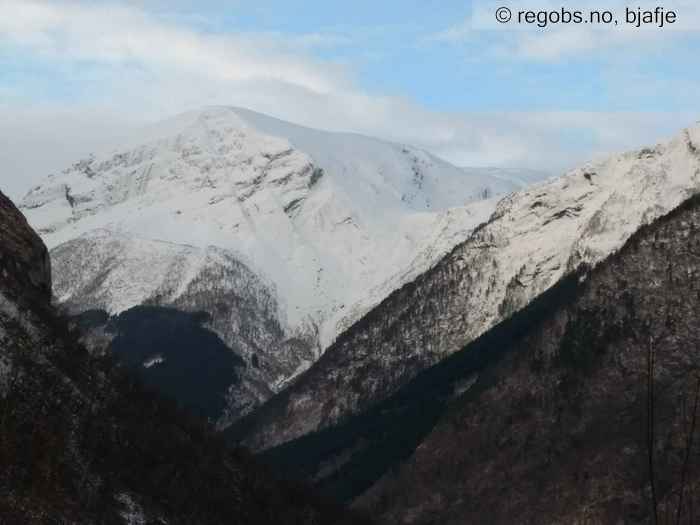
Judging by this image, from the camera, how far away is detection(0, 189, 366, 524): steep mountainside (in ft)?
335

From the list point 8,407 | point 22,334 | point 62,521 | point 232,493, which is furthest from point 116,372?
point 62,521

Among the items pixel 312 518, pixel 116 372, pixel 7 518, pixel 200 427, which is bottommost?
pixel 312 518

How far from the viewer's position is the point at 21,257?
419 feet

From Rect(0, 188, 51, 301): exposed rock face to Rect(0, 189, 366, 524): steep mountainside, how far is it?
0.14 m

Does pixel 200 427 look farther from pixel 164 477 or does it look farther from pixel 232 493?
pixel 164 477

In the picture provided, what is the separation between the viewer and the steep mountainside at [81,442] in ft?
335

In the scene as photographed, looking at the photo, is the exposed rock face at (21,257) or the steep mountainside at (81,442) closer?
the steep mountainside at (81,442)

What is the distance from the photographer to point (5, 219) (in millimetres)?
128750

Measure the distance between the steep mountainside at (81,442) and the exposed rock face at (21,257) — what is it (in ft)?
0.45

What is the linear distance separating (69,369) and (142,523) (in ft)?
54.0

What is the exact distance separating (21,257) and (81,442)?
854 inches

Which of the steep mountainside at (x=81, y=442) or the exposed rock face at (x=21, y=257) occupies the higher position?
the exposed rock face at (x=21, y=257)

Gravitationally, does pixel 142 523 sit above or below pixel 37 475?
below

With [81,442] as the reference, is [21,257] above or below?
above
